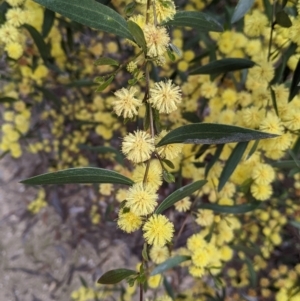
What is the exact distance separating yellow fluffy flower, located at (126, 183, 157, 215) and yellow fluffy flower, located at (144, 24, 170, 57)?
0.72 ft

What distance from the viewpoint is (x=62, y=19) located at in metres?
1.42

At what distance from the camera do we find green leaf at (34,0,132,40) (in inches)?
24.6

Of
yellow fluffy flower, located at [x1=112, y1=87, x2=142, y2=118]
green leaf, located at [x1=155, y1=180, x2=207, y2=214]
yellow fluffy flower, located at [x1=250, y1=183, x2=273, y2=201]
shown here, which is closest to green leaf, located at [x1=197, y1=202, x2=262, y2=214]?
yellow fluffy flower, located at [x1=250, y1=183, x2=273, y2=201]

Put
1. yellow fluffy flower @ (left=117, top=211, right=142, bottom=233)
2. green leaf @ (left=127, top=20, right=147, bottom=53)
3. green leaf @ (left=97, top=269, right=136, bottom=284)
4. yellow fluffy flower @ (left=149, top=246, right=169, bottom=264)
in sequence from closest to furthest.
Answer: green leaf @ (left=127, top=20, right=147, bottom=53), yellow fluffy flower @ (left=117, top=211, right=142, bottom=233), green leaf @ (left=97, top=269, right=136, bottom=284), yellow fluffy flower @ (left=149, top=246, right=169, bottom=264)

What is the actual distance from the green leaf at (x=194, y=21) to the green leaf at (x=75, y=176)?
1.04 feet

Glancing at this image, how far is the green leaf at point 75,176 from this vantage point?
2.18 ft

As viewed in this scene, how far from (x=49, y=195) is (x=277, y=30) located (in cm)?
158

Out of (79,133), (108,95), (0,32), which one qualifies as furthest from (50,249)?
(0,32)

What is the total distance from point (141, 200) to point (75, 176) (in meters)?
0.12

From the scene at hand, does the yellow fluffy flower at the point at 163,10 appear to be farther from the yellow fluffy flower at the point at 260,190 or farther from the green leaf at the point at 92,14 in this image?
the yellow fluffy flower at the point at 260,190

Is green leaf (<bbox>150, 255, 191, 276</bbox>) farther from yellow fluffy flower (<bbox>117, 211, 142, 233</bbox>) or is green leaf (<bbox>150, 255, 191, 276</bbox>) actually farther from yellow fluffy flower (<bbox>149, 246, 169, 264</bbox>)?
yellow fluffy flower (<bbox>117, 211, 142, 233</bbox>)

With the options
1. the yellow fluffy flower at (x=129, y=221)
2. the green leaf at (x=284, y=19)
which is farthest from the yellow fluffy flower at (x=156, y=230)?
the green leaf at (x=284, y=19)

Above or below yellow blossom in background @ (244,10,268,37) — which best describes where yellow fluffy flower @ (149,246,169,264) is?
below

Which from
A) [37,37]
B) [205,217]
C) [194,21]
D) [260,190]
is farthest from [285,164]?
[37,37]
